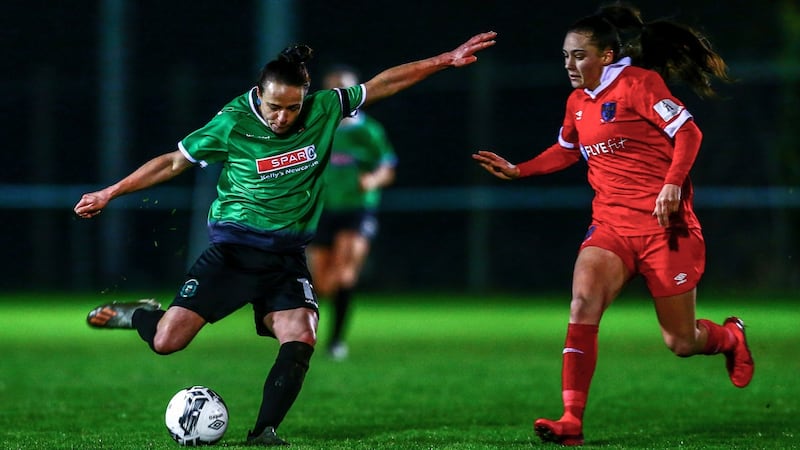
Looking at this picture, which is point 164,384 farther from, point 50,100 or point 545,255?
point 50,100

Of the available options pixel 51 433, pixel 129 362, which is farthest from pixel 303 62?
pixel 129 362

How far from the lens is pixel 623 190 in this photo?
6.75m

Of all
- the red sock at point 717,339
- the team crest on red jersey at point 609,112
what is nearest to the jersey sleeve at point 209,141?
the team crest on red jersey at point 609,112

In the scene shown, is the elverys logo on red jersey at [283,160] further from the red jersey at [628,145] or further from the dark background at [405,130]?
the dark background at [405,130]

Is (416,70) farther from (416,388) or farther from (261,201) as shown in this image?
(416,388)

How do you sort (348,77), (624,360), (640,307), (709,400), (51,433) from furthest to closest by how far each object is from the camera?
(640,307) < (348,77) < (624,360) < (709,400) < (51,433)

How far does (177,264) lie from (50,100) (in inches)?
136

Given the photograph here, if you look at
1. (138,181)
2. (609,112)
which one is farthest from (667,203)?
(138,181)

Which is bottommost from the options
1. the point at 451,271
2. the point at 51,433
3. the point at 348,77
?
the point at 451,271

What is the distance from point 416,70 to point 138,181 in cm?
143

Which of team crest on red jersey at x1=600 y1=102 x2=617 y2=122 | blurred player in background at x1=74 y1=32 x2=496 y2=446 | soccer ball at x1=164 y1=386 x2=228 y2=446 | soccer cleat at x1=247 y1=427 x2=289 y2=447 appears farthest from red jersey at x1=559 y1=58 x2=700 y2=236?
soccer ball at x1=164 y1=386 x2=228 y2=446

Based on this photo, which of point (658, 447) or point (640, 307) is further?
point (640, 307)

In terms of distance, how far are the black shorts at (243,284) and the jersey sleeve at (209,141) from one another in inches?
17.8

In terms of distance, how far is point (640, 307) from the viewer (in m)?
18.2
